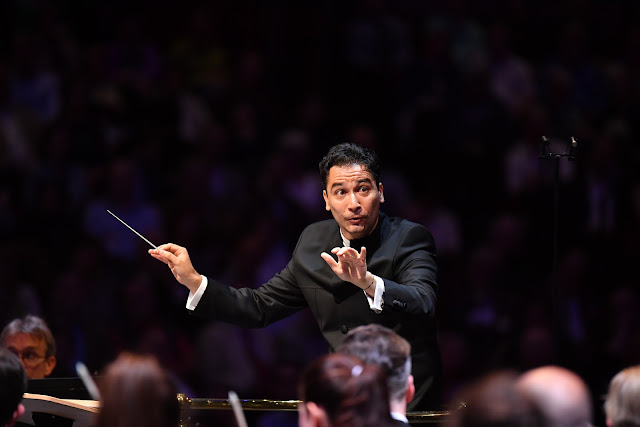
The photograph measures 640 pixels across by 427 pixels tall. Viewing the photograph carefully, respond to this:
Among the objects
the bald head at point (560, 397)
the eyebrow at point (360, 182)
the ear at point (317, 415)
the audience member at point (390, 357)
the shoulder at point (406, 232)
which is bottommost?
the ear at point (317, 415)

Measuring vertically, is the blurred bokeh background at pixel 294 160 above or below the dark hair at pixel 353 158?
above

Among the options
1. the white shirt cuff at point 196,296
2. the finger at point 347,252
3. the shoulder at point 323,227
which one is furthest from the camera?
the shoulder at point 323,227

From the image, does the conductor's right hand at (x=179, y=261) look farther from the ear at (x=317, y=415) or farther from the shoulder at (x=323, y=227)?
the ear at (x=317, y=415)

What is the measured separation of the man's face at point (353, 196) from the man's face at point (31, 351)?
1642mm

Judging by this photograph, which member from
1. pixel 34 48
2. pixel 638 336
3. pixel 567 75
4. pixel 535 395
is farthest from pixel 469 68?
pixel 535 395

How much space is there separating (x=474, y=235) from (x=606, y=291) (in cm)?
91

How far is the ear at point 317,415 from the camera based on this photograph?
2488 mm

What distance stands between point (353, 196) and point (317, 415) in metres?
1.49

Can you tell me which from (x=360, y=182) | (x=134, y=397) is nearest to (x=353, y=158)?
(x=360, y=182)

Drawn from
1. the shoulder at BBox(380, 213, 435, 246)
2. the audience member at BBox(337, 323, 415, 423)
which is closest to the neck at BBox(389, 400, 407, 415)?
the audience member at BBox(337, 323, 415, 423)

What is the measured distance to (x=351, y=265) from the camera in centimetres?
343

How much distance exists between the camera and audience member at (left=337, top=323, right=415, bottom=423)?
2830mm

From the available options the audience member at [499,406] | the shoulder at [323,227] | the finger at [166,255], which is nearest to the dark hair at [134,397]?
the audience member at [499,406]

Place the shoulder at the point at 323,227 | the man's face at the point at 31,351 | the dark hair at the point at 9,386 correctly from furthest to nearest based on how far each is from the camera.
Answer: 1. the man's face at the point at 31,351
2. the shoulder at the point at 323,227
3. the dark hair at the point at 9,386
